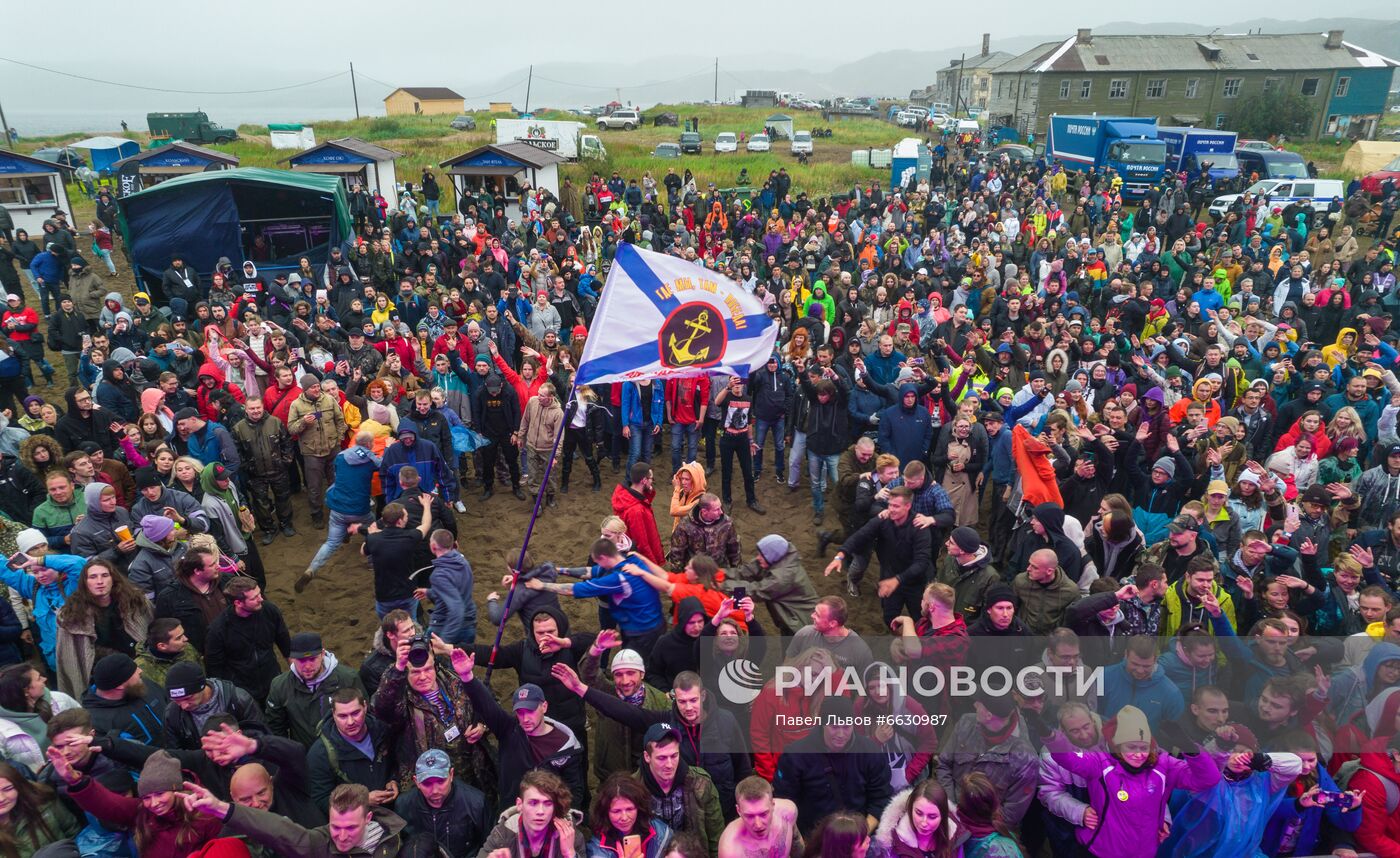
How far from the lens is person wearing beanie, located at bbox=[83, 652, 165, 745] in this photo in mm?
4078

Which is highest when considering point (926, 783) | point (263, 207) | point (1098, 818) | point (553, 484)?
point (263, 207)

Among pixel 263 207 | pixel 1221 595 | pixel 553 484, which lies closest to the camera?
pixel 1221 595

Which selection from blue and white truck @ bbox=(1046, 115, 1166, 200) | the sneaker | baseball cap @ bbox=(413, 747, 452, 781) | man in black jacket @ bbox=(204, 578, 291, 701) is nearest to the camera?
baseball cap @ bbox=(413, 747, 452, 781)

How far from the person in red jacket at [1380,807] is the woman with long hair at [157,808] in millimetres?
5662

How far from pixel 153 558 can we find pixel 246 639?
1.17 metres

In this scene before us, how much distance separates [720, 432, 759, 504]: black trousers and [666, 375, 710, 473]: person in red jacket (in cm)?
48

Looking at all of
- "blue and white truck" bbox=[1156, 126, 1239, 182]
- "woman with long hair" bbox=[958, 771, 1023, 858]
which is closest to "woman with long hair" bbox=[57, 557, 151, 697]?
"woman with long hair" bbox=[958, 771, 1023, 858]

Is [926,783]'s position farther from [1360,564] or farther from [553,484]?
[553,484]

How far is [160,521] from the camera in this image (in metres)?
5.39

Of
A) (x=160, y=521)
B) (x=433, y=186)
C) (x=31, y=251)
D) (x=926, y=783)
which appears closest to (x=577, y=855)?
(x=926, y=783)

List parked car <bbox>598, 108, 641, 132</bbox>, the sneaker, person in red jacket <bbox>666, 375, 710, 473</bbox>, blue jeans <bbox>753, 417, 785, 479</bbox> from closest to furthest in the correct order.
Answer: the sneaker → person in red jacket <bbox>666, 375, 710, 473</bbox> → blue jeans <bbox>753, 417, 785, 479</bbox> → parked car <bbox>598, 108, 641, 132</bbox>

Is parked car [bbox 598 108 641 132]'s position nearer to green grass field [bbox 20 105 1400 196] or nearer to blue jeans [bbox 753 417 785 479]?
green grass field [bbox 20 105 1400 196]

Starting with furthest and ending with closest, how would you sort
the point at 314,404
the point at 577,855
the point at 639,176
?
the point at 639,176 → the point at 314,404 → the point at 577,855

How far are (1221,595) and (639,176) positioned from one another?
3151 cm
